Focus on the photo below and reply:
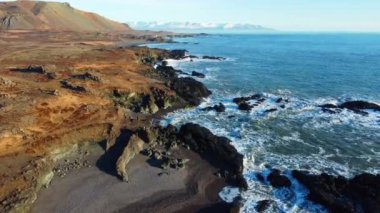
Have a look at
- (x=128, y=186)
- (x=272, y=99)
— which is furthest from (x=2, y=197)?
(x=272, y=99)

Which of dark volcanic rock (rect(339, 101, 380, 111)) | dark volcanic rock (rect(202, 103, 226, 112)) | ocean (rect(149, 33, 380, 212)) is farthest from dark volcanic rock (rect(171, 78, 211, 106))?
dark volcanic rock (rect(339, 101, 380, 111))

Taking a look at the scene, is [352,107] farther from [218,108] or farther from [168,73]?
[168,73]

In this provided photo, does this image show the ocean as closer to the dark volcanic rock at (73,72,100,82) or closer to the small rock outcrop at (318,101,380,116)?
the small rock outcrop at (318,101,380,116)

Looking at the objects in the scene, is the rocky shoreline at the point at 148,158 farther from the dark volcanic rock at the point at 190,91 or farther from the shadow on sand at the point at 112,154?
the dark volcanic rock at the point at 190,91

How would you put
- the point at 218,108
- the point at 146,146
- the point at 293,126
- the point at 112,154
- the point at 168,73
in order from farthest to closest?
the point at 168,73, the point at 218,108, the point at 293,126, the point at 146,146, the point at 112,154

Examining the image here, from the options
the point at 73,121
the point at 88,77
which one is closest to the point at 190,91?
the point at 88,77

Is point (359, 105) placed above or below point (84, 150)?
above
